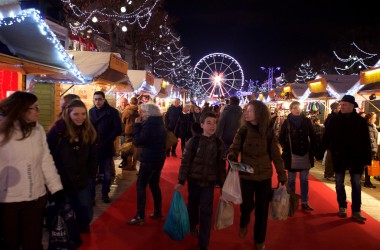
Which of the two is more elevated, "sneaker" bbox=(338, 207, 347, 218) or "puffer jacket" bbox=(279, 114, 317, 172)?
"puffer jacket" bbox=(279, 114, 317, 172)

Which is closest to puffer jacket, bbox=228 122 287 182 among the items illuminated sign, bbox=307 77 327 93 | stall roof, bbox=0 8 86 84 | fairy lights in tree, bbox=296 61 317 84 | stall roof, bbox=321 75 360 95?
stall roof, bbox=0 8 86 84

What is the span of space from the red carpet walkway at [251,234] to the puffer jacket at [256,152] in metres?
0.93

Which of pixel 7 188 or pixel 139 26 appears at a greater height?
pixel 139 26

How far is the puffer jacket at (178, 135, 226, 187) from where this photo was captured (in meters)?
4.30

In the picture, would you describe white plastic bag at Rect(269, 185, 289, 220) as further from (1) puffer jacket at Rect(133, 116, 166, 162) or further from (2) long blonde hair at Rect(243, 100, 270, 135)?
(1) puffer jacket at Rect(133, 116, 166, 162)

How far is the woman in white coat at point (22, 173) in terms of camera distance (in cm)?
294

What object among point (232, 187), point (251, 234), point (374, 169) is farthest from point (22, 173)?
point (374, 169)

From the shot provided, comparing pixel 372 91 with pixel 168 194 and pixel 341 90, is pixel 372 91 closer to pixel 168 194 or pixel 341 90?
pixel 341 90

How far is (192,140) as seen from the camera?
4395 millimetres

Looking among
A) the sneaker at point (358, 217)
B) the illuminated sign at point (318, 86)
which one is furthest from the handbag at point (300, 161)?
the illuminated sign at point (318, 86)

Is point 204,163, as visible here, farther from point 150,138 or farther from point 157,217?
point 157,217

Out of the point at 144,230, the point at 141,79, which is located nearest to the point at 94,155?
the point at 144,230

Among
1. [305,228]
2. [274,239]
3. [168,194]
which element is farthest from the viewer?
[168,194]

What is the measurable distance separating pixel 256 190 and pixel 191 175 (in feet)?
2.51
